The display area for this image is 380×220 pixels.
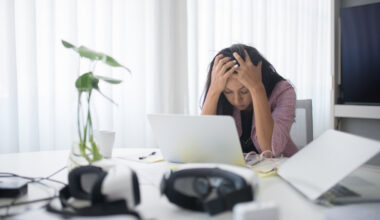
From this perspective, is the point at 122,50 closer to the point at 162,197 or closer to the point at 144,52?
the point at 144,52

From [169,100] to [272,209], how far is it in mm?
2080

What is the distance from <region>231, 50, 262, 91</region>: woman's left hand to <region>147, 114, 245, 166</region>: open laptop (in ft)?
1.74

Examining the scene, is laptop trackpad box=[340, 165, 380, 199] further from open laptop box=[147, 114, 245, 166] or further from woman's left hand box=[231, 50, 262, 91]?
woman's left hand box=[231, 50, 262, 91]

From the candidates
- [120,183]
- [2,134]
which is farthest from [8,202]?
[2,134]

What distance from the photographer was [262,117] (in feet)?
4.61

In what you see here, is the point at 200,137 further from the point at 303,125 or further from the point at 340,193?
the point at 303,125

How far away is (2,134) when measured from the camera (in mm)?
1891

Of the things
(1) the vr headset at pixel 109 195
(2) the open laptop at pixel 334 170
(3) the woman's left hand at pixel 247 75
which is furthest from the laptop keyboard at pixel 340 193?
(3) the woman's left hand at pixel 247 75

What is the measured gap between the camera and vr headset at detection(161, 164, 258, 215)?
584 millimetres

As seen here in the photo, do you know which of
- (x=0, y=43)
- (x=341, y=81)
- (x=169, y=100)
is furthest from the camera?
(x=169, y=100)

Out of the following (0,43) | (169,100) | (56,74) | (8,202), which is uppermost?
(0,43)

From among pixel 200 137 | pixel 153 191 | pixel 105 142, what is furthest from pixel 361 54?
pixel 153 191

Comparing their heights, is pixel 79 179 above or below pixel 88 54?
below

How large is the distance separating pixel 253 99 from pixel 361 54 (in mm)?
1126
